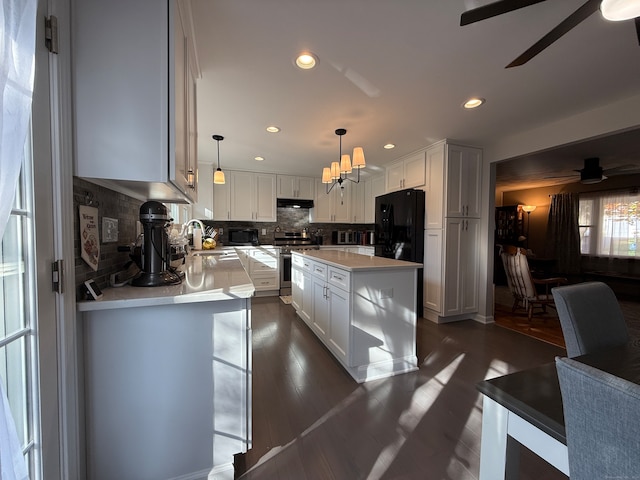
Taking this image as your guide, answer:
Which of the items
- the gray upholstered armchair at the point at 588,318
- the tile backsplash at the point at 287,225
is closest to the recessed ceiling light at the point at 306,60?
the gray upholstered armchair at the point at 588,318

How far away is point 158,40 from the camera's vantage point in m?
0.99

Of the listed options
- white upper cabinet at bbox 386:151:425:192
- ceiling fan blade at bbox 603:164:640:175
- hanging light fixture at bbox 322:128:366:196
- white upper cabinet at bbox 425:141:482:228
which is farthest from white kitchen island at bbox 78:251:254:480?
ceiling fan blade at bbox 603:164:640:175

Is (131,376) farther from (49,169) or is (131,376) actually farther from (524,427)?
(524,427)

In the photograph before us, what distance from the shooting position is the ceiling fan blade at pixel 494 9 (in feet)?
3.56

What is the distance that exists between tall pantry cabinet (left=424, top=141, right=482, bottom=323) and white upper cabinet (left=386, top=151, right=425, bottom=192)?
0.13 metres

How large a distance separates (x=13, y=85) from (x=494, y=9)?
1.66 meters

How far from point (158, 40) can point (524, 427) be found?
176cm

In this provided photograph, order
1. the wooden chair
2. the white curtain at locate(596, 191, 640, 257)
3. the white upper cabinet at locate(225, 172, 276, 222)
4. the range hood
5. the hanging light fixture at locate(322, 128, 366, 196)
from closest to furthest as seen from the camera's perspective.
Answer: the hanging light fixture at locate(322, 128, 366, 196)
the wooden chair
the white curtain at locate(596, 191, 640, 257)
the white upper cabinet at locate(225, 172, 276, 222)
the range hood

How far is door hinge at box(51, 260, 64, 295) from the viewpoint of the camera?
0.82m

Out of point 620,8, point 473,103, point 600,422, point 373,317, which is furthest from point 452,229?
point 600,422

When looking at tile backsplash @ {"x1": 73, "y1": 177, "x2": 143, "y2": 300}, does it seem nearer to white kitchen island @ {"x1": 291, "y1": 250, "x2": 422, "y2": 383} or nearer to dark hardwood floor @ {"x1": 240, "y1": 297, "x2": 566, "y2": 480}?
dark hardwood floor @ {"x1": 240, "y1": 297, "x2": 566, "y2": 480}

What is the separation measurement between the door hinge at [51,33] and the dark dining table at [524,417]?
1671 mm

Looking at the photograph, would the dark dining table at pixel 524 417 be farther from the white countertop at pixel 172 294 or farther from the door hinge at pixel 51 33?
the door hinge at pixel 51 33

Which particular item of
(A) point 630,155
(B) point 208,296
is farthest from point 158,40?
(A) point 630,155
